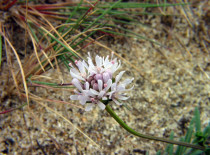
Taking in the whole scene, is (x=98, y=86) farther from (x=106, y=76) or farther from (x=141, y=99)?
(x=141, y=99)

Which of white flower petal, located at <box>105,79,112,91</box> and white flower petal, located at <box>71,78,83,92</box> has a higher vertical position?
white flower petal, located at <box>105,79,112,91</box>

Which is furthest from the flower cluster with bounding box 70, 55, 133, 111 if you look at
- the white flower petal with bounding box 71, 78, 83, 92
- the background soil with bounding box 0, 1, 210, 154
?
the background soil with bounding box 0, 1, 210, 154

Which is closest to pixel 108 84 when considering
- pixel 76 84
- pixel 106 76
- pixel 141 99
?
pixel 106 76

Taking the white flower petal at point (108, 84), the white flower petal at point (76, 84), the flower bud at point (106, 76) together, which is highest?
the flower bud at point (106, 76)

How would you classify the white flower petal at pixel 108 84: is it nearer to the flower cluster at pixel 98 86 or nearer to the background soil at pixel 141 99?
the flower cluster at pixel 98 86

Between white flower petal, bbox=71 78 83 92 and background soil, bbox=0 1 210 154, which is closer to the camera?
white flower petal, bbox=71 78 83 92

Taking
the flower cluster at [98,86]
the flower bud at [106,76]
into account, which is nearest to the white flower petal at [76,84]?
the flower cluster at [98,86]

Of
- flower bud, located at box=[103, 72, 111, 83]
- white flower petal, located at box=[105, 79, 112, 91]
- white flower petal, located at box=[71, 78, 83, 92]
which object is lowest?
white flower petal, located at box=[71, 78, 83, 92]

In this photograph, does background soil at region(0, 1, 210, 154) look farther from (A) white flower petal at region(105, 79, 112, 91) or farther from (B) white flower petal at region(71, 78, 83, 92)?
(B) white flower petal at region(71, 78, 83, 92)
